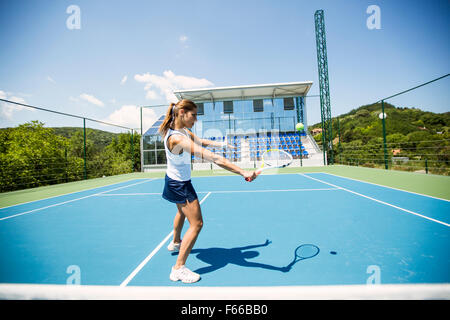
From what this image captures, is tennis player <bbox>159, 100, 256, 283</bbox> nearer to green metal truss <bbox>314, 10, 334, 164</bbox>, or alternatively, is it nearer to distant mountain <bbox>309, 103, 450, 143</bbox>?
green metal truss <bbox>314, 10, 334, 164</bbox>

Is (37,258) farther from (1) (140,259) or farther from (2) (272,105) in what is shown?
(2) (272,105)

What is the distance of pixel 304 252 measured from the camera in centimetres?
288

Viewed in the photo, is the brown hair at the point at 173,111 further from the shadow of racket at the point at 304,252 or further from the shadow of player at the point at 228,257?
the shadow of racket at the point at 304,252

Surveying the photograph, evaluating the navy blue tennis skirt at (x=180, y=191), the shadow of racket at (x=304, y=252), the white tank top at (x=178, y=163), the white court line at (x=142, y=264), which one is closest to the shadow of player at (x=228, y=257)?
the shadow of racket at (x=304, y=252)

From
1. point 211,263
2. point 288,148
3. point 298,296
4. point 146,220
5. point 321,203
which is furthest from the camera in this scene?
point 288,148

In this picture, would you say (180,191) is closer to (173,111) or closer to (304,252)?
(173,111)

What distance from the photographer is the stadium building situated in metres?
22.5

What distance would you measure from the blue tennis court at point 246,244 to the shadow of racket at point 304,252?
3 cm

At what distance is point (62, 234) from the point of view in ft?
12.8

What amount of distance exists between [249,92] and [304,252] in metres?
24.3

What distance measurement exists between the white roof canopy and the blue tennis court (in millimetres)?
19898

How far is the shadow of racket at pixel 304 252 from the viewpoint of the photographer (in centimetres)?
267
